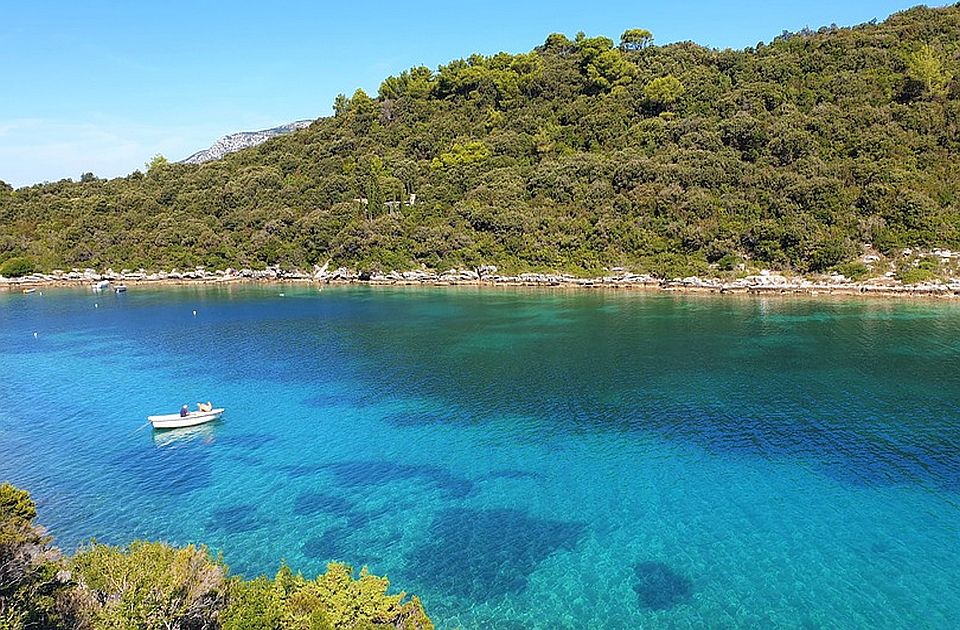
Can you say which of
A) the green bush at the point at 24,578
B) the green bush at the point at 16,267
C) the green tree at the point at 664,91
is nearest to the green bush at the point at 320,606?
the green bush at the point at 24,578

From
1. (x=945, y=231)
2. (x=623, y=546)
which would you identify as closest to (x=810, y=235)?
(x=945, y=231)

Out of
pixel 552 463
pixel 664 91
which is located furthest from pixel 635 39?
pixel 552 463

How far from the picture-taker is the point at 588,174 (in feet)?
344

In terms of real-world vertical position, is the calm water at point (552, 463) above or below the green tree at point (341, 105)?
below

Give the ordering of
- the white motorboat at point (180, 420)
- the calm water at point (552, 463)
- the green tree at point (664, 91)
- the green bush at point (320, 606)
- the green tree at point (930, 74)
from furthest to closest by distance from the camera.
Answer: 1. the green tree at point (664, 91)
2. the green tree at point (930, 74)
3. the white motorboat at point (180, 420)
4. the calm water at point (552, 463)
5. the green bush at point (320, 606)

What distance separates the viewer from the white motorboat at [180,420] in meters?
35.4

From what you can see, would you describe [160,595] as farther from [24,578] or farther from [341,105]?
[341,105]

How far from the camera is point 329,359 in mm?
52156

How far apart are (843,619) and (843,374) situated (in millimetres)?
28849

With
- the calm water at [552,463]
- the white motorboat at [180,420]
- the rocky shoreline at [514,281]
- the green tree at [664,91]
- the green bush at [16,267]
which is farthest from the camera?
the green tree at [664,91]

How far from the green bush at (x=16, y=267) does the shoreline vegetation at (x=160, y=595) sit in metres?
125

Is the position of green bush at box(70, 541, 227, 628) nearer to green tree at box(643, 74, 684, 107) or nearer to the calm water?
the calm water

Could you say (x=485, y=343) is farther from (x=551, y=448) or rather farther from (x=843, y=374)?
(x=843, y=374)

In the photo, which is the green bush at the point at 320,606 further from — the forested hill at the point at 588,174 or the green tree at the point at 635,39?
the green tree at the point at 635,39
